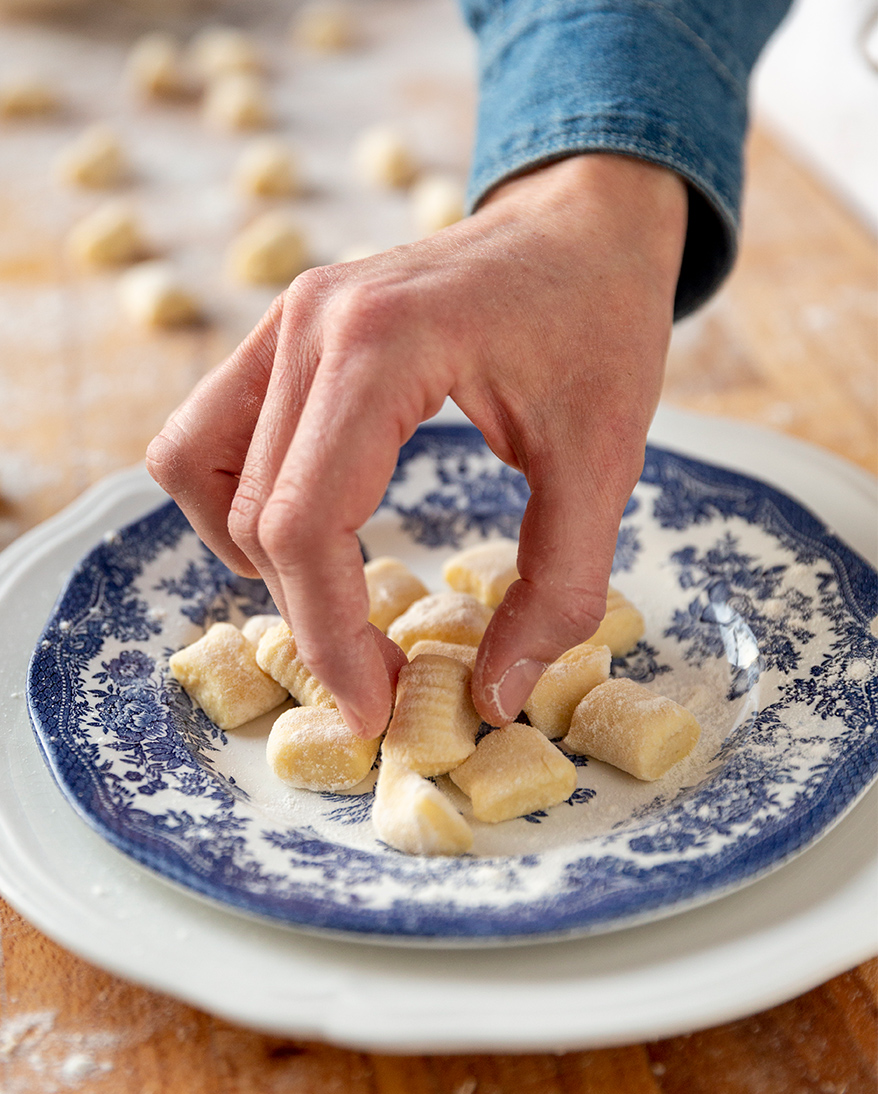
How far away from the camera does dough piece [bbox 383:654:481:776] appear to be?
94cm

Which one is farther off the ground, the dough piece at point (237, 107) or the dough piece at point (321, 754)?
the dough piece at point (321, 754)

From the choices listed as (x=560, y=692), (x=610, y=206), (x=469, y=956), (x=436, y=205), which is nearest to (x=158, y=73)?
(x=436, y=205)

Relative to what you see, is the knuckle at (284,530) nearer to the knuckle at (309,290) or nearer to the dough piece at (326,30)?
the knuckle at (309,290)

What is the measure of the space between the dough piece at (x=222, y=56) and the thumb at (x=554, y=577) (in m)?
2.54

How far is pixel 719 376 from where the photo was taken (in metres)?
1.87

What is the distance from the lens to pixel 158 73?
2936 millimetres

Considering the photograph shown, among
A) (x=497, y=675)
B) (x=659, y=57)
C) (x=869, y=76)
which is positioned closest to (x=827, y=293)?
(x=869, y=76)

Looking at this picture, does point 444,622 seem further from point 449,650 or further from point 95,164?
point 95,164

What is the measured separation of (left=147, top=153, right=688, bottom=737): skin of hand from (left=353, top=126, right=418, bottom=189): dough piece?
1.57 m

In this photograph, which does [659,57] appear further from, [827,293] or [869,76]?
[869,76]

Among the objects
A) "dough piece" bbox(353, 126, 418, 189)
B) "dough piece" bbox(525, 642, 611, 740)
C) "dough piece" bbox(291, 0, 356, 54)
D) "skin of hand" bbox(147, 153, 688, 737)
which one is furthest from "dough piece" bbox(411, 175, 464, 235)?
"dough piece" bbox(525, 642, 611, 740)

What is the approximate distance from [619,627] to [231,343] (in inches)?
45.8

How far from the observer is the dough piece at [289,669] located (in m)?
1.04

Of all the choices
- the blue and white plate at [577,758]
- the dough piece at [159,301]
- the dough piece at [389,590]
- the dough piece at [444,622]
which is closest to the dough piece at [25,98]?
the dough piece at [159,301]
